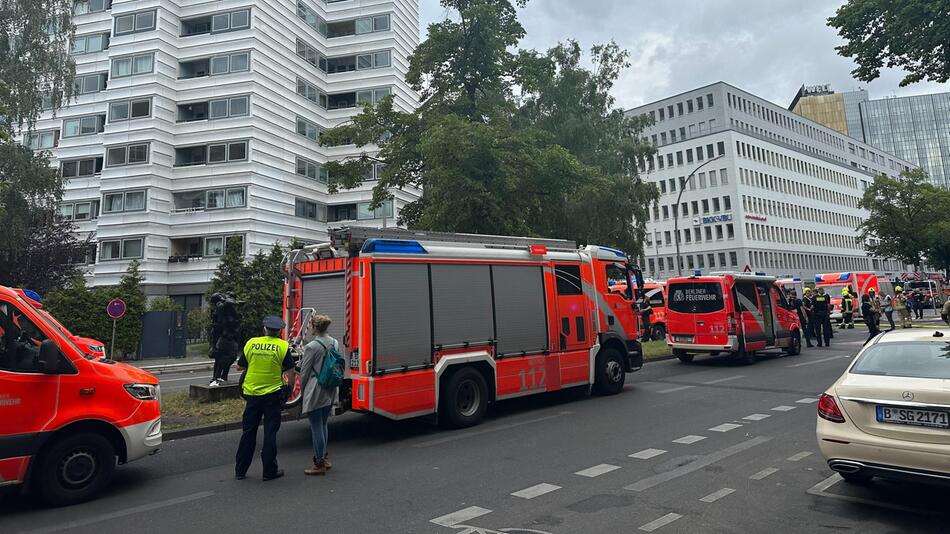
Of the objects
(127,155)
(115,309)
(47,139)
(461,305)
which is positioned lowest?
(461,305)

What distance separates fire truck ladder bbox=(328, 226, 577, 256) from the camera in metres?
7.82

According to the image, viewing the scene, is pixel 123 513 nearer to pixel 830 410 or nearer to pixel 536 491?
pixel 536 491

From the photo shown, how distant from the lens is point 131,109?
3581 centimetres

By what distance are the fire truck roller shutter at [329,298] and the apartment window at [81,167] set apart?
120ft

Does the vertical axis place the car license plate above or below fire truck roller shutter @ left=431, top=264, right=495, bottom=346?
below

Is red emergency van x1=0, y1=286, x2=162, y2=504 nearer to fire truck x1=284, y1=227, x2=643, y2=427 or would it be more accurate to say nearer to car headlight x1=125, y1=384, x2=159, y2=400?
car headlight x1=125, y1=384, x2=159, y2=400

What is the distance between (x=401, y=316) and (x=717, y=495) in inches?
175

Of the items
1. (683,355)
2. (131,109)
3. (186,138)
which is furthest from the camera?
(186,138)

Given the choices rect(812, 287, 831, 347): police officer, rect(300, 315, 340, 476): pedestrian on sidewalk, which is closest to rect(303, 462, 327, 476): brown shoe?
rect(300, 315, 340, 476): pedestrian on sidewalk

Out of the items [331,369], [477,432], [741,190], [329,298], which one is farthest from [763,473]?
[741,190]

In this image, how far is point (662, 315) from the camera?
23734 mm

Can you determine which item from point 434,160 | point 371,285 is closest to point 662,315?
point 434,160

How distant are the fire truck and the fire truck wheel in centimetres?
2

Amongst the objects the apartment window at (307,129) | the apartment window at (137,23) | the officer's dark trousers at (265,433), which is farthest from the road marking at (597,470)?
the apartment window at (137,23)
